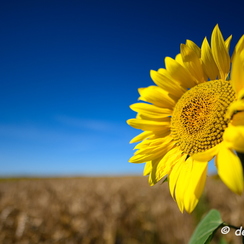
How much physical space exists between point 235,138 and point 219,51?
52 cm

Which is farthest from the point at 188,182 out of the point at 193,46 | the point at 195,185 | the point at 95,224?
the point at 95,224

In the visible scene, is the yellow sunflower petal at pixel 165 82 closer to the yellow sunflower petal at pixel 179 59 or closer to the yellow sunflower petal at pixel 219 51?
the yellow sunflower petal at pixel 179 59

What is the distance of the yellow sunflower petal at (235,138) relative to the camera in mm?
843

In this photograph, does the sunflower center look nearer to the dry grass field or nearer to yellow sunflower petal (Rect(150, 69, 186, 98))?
yellow sunflower petal (Rect(150, 69, 186, 98))

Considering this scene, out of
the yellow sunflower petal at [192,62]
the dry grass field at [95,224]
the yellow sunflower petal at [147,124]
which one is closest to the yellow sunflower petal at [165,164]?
the yellow sunflower petal at [147,124]

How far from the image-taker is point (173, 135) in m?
1.31

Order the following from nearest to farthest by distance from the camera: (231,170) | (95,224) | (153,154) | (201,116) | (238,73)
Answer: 1. (231,170)
2. (238,73)
3. (201,116)
4. (153,154)
5. (95,224)

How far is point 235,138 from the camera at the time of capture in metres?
0.87

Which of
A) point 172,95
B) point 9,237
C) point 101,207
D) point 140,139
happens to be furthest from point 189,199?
point 101,207

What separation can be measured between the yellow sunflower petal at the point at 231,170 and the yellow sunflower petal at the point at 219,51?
492 mm

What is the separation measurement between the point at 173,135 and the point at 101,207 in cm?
414

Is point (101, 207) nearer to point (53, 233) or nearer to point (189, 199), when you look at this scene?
point (53, 233)

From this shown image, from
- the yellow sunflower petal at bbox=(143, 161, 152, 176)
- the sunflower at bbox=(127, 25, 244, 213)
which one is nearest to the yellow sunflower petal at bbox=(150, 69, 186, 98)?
the sunflower at bbox=(127, 25, 244, 213)

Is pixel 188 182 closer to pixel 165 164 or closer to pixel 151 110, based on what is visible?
pixel 165 164
